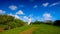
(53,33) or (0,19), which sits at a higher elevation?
(0,19)

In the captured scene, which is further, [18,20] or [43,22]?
[18,20]

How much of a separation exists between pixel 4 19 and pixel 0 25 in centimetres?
155

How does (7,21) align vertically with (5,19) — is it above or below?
below

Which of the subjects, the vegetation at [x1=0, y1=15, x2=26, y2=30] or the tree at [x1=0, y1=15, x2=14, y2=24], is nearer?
the vegetation at [x1=0, y1=15, x2=26, y2=30]

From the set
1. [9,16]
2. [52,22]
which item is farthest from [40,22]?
[9,16]

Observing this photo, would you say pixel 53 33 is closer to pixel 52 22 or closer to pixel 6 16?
pixel 52 22

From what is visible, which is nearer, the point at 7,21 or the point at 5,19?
the point at 7,21

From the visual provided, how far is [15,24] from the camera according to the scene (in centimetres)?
2480

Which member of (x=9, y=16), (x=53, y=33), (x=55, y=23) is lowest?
(x=53, y=33)

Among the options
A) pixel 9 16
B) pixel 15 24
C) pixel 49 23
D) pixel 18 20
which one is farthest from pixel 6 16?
pixel 49 23

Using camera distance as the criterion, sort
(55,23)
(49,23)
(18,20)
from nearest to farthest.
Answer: (55,23), (49,23), (18,20)

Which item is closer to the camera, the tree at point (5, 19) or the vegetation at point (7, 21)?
the vegetation at point (7, 21)

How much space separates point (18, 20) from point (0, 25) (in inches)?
170

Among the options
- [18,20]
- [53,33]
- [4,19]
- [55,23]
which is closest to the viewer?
[53,33]
